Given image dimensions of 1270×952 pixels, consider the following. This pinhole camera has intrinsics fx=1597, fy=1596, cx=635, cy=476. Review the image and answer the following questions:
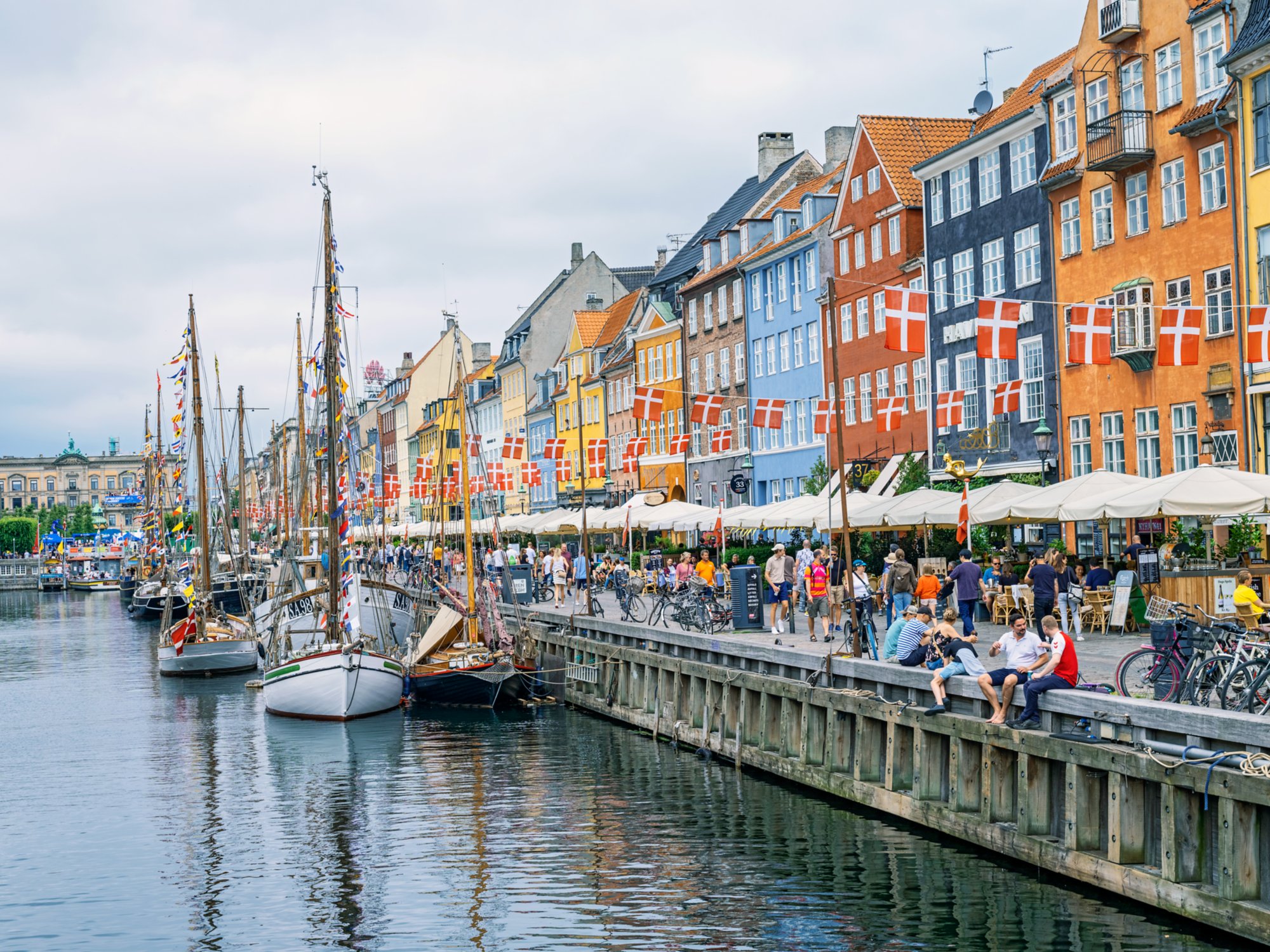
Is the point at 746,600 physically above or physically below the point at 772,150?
below

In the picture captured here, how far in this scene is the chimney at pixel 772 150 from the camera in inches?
3162

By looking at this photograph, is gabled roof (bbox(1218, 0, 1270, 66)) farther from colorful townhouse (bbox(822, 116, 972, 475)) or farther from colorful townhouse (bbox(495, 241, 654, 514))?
colorful townhouse (bbox(495, 241, 654, 514))

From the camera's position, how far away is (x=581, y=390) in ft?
308

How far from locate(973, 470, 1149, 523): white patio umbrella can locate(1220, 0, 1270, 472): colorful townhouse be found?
7131mm

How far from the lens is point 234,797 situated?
91.7ft

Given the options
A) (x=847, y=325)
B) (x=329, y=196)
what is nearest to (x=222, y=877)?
(x=329, y=196)

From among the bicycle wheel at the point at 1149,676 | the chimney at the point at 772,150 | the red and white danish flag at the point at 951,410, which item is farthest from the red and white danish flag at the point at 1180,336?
the chimney at the point at 772,150

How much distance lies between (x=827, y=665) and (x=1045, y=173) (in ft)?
82.7

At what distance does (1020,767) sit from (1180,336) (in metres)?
10.6

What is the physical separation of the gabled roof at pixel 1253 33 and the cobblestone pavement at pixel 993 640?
14.3 m

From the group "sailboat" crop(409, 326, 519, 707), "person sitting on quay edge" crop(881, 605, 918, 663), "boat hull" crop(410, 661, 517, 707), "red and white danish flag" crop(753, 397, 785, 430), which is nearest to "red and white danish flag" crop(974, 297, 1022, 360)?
"person sitting on quay edge" crop(881, 605, 918, 663)

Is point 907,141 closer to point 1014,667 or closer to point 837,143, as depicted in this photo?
point 837,143

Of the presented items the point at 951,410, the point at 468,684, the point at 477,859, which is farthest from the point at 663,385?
the point at 477,859

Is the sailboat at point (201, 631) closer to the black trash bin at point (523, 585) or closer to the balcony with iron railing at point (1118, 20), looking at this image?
the black trash bin at point (523, 585)
